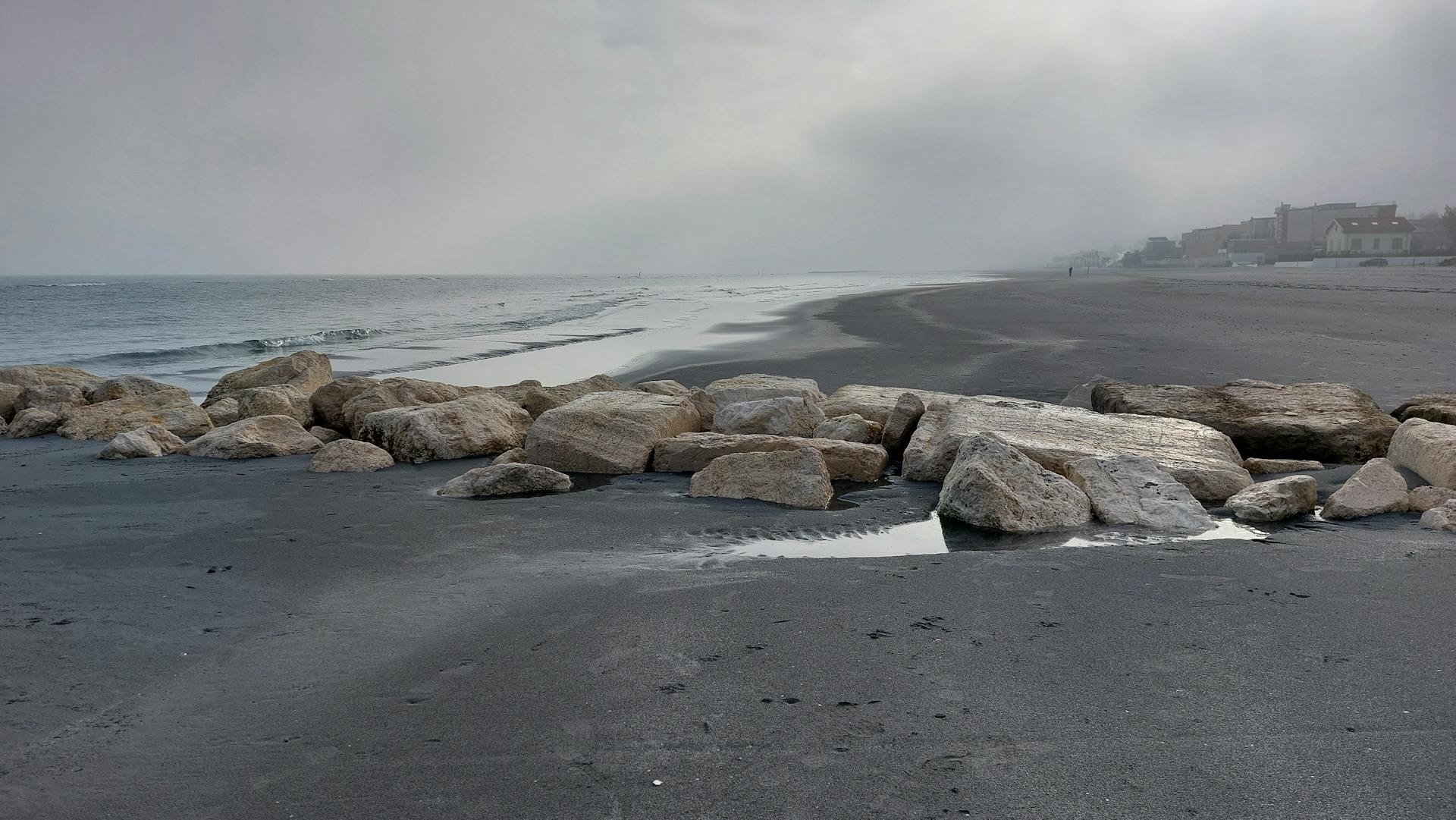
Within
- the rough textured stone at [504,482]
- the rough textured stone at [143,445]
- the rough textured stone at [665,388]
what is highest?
the rough textured stone at [665,388]

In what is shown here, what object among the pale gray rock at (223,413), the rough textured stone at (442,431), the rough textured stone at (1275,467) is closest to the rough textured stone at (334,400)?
the rough textured stone at (442,431)

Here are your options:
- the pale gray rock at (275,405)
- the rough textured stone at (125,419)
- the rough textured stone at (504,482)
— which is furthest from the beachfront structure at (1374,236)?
the rough textured stone at (125,419)

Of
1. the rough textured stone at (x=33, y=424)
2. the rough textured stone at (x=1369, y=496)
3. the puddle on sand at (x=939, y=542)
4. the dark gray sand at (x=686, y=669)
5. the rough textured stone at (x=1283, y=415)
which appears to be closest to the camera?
the dark gray sand at (x=686, y=669)

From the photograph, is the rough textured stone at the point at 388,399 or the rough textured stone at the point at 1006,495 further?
the rough textured stone at the point at 388,399

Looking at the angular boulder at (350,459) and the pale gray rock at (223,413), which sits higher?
the pale gray rock at (223,413)

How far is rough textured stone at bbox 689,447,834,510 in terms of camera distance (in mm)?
4949

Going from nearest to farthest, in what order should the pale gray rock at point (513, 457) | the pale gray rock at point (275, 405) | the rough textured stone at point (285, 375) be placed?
the pale gray rock at point (513, 457), the pale gray rock at point (275, 405), the rough textured stone at point (285, 375)

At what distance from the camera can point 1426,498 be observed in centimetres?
444

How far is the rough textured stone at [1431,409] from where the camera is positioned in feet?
19.3

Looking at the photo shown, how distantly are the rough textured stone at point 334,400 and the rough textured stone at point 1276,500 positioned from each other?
264 inches

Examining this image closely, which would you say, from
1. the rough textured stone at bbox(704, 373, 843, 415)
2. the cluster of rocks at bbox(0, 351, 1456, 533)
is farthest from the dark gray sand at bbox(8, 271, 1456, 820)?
the rough textured stone at bbox(704, 373, 843, 415)

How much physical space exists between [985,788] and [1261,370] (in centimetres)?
1039

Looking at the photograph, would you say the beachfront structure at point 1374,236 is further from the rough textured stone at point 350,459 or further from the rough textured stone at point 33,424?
the rough textured stone at point 33,424

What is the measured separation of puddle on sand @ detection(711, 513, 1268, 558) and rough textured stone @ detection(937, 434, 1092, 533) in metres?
0.08
